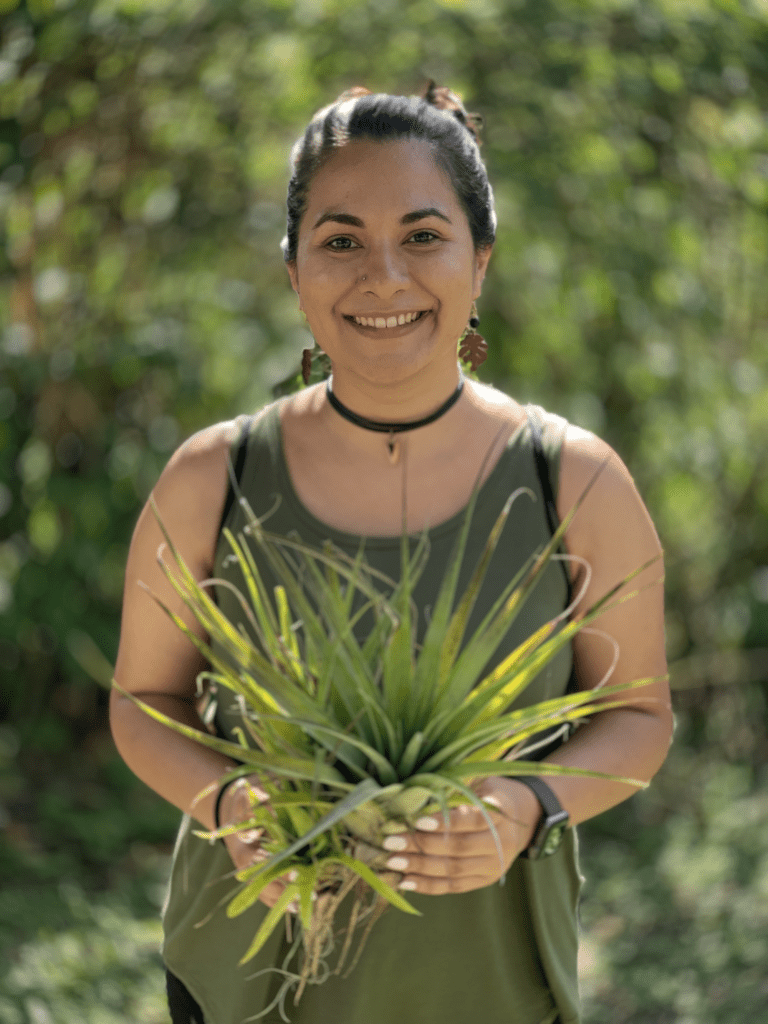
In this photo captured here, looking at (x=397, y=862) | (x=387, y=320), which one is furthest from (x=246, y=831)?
(x=387, y=320)

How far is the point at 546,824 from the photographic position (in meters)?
1.42

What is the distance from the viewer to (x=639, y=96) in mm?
3453

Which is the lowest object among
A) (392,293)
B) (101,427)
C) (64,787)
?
(64,787)

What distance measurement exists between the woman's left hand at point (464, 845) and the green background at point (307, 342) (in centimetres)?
213

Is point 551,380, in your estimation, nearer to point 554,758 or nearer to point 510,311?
point 510,311

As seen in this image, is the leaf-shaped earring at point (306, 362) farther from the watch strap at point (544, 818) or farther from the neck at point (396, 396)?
the watch strap at point (544, 818)

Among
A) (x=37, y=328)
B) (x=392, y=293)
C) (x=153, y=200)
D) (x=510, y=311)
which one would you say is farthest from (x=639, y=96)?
(x=392, y=293)

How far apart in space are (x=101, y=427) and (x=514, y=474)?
3014 millimetres

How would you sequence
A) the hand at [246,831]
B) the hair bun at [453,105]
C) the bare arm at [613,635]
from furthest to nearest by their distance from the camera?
the hair bun at [453,105] < the bare arm at [613,635] < the hand at [246,831]

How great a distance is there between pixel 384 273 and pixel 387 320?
0.06 m

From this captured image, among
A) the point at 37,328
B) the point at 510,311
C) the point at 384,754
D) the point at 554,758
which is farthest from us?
the point at 510,311

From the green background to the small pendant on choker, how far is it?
5.98ft

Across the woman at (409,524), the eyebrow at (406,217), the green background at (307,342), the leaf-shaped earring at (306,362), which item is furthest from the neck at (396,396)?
the green background at (307,342)

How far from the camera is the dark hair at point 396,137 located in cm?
143
